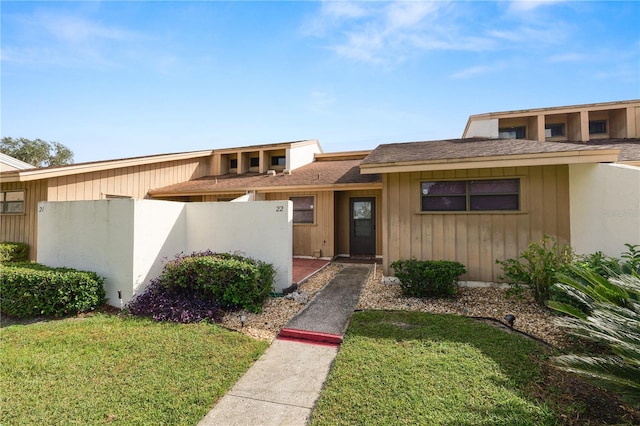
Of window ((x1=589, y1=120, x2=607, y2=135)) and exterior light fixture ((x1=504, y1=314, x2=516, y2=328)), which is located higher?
window ((x1=589, y1=120, x2=607, y2=135))

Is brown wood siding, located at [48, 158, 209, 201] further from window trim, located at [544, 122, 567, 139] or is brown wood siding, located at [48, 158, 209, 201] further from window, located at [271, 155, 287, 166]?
window trim, located at [544, 122, 567, 139]

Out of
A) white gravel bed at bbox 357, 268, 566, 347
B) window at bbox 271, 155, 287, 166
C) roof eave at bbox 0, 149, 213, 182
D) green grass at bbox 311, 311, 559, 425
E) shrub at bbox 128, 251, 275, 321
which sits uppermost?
window at bbox 271, 155, 287, 166

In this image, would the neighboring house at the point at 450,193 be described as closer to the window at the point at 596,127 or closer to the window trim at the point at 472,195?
the window trim at the point at 472,195

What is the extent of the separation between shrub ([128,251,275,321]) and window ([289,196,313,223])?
5.30m

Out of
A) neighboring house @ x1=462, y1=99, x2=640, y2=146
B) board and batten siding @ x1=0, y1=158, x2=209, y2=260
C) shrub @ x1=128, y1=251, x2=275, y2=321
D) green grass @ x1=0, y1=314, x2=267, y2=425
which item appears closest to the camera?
green grass @ x1=0, y1=314, x2=267, y2=425

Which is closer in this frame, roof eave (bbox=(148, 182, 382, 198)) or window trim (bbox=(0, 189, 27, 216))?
window trim (bbox=(0, 189, 27, 216))

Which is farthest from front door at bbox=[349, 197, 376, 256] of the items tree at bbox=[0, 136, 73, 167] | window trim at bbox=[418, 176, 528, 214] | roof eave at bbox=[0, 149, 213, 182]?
tree at bbox=[0, 136, 73, 167]

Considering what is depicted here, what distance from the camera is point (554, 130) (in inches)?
521

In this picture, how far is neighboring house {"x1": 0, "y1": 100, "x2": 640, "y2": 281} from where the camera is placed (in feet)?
18.3

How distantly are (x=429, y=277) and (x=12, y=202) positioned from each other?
13.7m

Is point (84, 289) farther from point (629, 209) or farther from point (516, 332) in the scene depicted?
point (629, 209)

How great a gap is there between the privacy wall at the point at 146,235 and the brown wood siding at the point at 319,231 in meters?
4.21

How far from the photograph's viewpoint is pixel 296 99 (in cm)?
956

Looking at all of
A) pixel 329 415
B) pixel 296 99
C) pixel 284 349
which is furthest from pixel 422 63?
pixel 329 415
